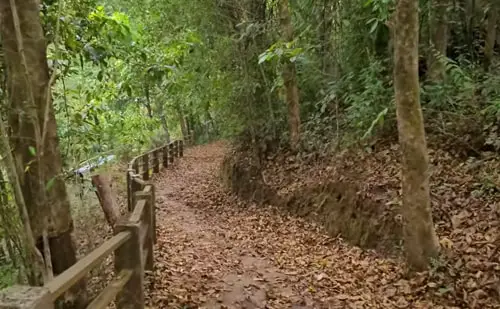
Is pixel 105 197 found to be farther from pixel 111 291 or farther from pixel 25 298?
pixel 25 298

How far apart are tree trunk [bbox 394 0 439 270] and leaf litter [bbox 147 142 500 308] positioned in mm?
301

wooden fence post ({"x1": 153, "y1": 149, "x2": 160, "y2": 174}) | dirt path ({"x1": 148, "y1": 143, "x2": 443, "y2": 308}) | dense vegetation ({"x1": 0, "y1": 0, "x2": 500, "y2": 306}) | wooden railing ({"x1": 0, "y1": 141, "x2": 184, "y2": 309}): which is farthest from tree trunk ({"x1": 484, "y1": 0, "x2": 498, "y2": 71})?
wooden fence post ({"x1": 153, "y1": 149, "x2": 160, "y2": 174})

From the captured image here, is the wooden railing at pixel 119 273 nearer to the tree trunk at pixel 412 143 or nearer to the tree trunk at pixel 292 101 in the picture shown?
the tree trunk at pixel 412 143

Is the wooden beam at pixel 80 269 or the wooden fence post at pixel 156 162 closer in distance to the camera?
the wooden beam at pixel 80 269

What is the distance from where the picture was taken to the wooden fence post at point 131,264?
4.18 meters

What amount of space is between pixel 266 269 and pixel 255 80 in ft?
21.6

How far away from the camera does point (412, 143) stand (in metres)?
5.29

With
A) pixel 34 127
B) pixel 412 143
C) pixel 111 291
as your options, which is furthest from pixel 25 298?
pixel 412 143

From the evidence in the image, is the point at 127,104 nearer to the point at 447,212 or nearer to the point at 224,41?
the point at 224,41

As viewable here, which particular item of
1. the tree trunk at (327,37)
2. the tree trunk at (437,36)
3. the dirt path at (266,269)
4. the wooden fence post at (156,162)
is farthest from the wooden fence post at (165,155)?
the tree trunk at (437,36)

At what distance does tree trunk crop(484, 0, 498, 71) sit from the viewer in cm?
857

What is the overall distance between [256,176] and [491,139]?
21.2 ft

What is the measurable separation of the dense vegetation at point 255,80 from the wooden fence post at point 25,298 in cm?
109

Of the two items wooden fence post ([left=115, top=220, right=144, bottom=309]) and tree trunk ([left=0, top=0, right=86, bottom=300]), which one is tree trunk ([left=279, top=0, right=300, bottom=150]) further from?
tree trunk ([left=0, top=0, right=86, bottom=300])
